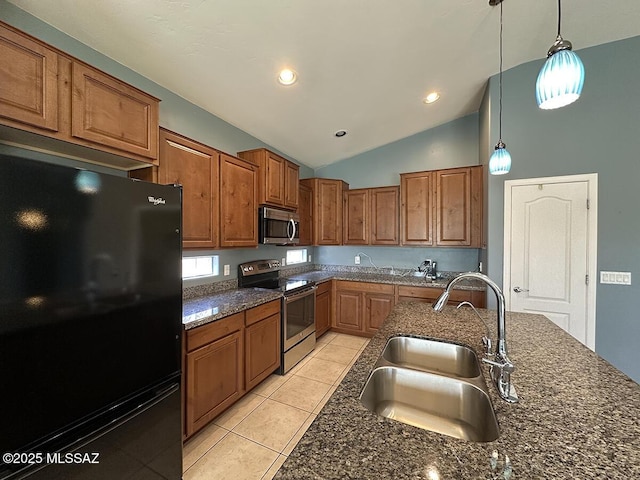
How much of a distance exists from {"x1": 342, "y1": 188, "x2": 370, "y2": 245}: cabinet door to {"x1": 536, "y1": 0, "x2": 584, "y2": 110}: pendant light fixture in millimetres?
2939

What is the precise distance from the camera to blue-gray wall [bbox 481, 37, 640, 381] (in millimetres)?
2459

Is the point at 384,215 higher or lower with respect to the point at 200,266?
higher

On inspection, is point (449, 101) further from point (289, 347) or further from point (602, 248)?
point (289, 347)

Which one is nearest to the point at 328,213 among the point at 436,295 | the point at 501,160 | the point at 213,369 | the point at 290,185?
the point at 290,185

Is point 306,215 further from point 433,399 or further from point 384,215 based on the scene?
point 433,399

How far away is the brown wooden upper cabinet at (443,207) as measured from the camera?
3.30 meters

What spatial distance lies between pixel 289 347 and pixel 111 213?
7.35 ft

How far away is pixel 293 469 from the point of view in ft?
2.03

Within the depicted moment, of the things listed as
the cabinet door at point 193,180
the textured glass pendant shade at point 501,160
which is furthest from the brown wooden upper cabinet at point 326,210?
the textured glass pendant shade at point 501,160

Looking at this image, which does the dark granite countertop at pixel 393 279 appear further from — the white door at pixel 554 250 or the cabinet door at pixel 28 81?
the cabinet door at pixel 28 81

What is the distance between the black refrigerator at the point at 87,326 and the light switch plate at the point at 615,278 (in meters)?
3.77

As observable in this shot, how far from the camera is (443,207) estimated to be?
346 cm

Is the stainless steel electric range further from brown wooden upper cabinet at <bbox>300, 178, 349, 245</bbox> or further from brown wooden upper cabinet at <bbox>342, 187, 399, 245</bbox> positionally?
brown wooden upper cabinet at <bbox>342, 187, 399, 245</bbox>

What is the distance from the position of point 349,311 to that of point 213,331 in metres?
2.36
